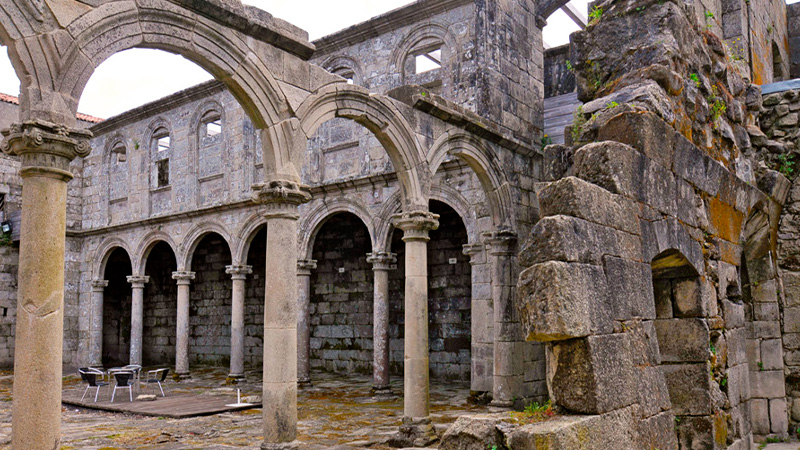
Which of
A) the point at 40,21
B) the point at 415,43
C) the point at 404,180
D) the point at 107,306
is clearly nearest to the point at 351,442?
the point at 404,180

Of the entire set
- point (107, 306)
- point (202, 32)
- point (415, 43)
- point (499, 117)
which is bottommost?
point (107, 306)

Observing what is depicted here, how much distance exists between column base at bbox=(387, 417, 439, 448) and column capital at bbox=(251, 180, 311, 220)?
3.07 meters

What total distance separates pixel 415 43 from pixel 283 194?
7.71 meters

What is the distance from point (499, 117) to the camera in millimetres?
11547

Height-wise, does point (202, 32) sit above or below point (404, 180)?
above

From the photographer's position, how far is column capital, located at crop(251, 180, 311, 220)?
21.1ft

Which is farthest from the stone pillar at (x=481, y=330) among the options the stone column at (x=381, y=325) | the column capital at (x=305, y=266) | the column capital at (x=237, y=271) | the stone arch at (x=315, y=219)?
the column capital at (x=237, y=271)

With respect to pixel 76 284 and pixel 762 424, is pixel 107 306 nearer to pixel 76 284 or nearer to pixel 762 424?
pixel 76 284

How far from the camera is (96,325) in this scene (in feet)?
59.2

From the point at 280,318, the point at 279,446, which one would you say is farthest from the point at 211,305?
the point at 279,446

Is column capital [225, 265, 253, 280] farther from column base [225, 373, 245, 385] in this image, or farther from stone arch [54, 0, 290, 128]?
stone arch [54, 0, 290, 128]

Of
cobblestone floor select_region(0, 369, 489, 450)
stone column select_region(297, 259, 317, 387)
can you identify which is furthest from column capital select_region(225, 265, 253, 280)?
cobblestone floor select_region(0, 369, 489, 450)

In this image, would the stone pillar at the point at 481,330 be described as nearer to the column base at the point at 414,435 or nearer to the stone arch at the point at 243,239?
the column base at the point at 414,435

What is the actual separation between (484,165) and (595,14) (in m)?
4.07
